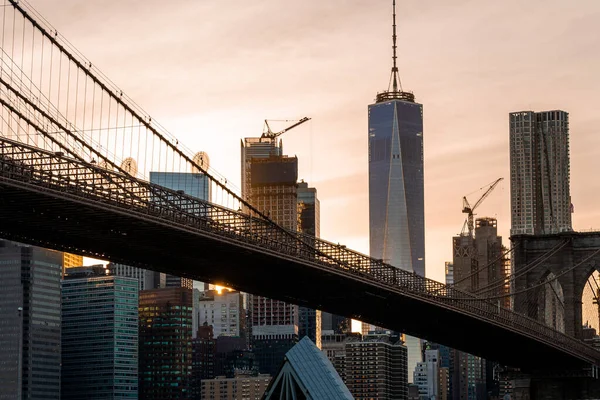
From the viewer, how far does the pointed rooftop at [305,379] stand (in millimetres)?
85319

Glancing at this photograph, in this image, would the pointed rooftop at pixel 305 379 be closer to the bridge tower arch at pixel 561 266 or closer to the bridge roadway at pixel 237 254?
the bridge roadway at pixel 237 254

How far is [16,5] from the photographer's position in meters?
69.6

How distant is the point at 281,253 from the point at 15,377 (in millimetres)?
124092

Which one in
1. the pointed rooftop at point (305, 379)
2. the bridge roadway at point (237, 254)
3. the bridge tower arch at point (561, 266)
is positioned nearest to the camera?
the bridge roadway at point (237, 254)

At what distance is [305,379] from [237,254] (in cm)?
1031

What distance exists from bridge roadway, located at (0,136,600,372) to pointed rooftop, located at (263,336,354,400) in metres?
3.09

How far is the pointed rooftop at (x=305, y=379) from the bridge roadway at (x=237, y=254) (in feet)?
10.1

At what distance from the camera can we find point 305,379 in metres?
86.2

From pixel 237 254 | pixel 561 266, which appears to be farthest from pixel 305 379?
pixel 561 266

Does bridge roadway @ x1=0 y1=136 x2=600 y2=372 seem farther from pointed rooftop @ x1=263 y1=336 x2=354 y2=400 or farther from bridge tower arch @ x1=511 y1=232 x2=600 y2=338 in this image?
bridge tower arch @ x1=511 y1=232 x2=600 y2=338

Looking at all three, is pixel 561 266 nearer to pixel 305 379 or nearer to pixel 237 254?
pixel 305 379

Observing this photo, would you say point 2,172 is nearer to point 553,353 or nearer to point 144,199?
point 144,199

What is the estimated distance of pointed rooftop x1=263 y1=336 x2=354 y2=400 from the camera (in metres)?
85.3

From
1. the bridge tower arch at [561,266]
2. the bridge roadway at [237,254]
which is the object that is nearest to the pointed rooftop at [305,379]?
the bridge roadway at [237,254]
